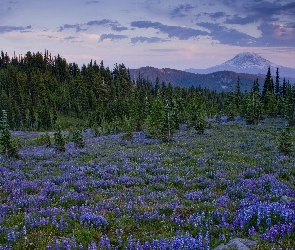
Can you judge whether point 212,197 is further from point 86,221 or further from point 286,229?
point 86,221

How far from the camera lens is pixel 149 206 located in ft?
32.7

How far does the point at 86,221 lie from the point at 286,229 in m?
5.70

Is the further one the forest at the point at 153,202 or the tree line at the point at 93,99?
the tree line at the point at 93,99

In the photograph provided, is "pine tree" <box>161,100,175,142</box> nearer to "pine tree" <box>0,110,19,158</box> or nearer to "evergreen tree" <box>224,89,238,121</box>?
"pine tree" <box>0,110,19,158</box>

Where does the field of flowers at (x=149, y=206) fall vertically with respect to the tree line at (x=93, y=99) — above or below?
below

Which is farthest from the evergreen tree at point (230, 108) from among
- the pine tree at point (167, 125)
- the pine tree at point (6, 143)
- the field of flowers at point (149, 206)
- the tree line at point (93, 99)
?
the pine tree at point (6, 143)

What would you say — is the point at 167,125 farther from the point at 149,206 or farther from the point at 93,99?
the point at 93,99

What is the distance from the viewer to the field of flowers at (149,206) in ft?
23.2

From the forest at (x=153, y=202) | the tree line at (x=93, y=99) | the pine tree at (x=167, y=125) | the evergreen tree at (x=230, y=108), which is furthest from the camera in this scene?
the tree line at (x=93, y=99)

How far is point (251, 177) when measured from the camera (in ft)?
46.3

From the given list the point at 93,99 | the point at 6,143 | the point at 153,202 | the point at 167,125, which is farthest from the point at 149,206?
the point at 93,99

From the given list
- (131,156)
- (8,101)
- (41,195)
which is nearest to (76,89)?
(8,101)

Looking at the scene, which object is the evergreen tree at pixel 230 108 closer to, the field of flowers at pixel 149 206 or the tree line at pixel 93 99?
the tree line at pixel 93 99

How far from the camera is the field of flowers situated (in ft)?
23.2
